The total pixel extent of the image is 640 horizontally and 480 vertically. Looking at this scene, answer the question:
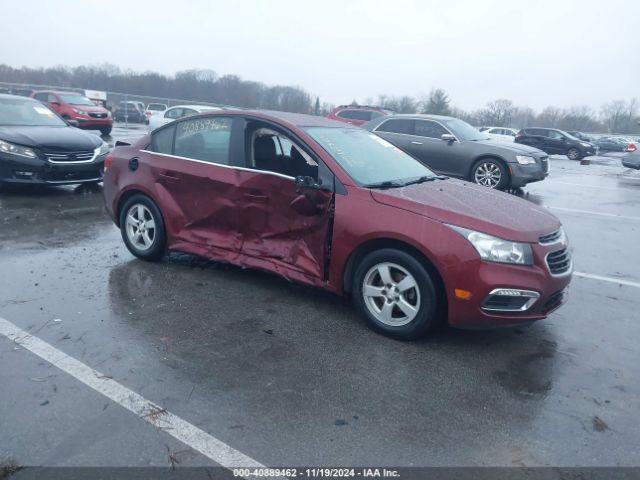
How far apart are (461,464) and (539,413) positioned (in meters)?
0.79

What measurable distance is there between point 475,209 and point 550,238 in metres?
0.60

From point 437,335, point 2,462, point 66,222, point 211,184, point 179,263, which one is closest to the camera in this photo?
point 2,462

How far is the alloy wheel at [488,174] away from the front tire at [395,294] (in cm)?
827

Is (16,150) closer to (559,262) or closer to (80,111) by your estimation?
(559,262)

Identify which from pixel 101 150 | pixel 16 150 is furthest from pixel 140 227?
pixel 101 150

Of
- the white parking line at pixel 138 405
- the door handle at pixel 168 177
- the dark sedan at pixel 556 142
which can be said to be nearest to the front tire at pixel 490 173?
the door handle at pixel 168 177

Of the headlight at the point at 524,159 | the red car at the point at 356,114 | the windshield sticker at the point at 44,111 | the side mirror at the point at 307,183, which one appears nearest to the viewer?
the side mirror at the point at 307,183

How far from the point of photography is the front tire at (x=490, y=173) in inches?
457

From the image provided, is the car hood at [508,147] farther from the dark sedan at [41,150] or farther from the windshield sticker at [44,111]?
the windshield sticker at [44,111]

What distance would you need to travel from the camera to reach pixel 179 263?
19.0ft

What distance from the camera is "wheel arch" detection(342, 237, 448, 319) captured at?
3.93 metres

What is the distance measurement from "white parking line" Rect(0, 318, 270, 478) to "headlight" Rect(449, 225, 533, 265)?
6.86 feet

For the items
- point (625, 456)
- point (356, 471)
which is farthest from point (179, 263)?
point (625, 456)

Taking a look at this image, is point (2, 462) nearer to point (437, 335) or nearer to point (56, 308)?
point (56, 308)
